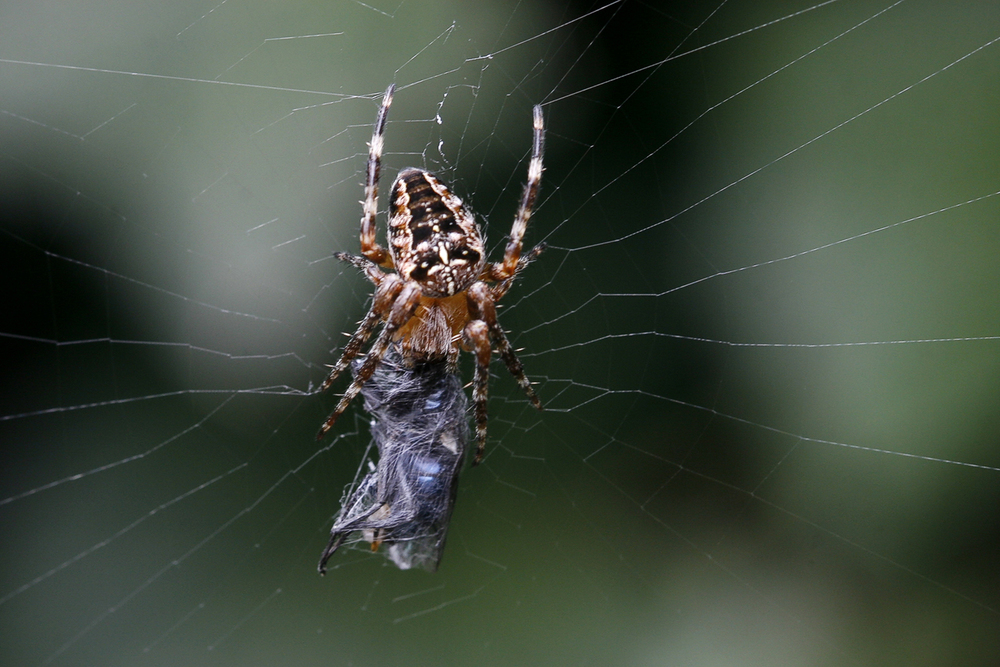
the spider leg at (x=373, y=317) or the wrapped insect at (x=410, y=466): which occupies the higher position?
the spider leg at (x=373, y=317)

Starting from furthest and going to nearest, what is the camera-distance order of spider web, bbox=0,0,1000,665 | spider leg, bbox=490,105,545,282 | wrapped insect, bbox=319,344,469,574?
wrapped insect, bbox=319,344,469,574, spider leg, bbox=490,105,545,282, spider web, bbox=0,0,1000,665

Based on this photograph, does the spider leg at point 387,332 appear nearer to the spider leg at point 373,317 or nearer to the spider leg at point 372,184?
the spider leg at point 373,317

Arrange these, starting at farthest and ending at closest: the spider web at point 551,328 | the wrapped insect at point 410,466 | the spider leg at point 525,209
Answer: the wrapped insect at point 410,466 < the spider leg at point 525,209 < the spider web at point 551,328

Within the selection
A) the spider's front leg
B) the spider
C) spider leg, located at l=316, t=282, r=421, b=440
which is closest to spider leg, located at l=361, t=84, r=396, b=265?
the spider

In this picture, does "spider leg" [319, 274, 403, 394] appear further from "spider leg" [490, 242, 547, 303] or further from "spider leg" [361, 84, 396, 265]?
"spider leg" [490, 242, 547, 303]

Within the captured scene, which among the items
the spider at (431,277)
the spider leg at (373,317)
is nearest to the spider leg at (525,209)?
the spider at (431,277)

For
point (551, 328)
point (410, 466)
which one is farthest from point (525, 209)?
point (410, 466)

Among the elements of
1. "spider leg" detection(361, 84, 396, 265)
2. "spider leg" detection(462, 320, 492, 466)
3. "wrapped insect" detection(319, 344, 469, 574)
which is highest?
"spider leg" detection(361, 84, 396, 265)

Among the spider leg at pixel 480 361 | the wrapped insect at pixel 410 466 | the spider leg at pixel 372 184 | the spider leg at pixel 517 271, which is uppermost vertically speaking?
the spider leg at pixel 372 184
